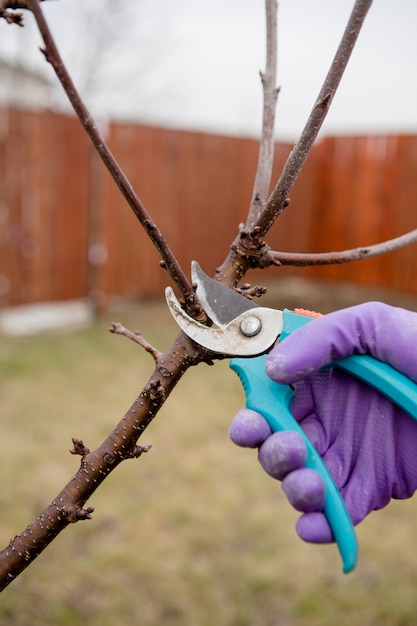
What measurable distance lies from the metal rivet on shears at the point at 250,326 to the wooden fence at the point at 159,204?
17.6 feet

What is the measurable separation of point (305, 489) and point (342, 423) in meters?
0.23

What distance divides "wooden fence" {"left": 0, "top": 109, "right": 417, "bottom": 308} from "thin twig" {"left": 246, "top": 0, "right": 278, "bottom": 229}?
5197 mm

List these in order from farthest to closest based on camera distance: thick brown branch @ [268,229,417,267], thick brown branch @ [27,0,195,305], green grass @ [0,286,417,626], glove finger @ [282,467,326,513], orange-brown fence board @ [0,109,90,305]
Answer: orange-brown fence board @ [0,109,90,305], green grass @ [0,286,417,626], thick brown branch @ [268,229,417,267], glove finger @ [282,467,326,513], thick brown branch @ [27,0,195,305]

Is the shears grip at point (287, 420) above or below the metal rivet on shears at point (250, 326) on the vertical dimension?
below

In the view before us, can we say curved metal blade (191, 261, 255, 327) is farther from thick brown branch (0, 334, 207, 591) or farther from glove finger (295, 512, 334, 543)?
glove finger (295, 512, 334, 543)

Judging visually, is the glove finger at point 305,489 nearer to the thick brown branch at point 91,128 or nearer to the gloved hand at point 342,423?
the gloved hand at point 342,423

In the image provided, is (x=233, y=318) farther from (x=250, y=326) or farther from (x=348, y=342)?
(x=348, y=342)

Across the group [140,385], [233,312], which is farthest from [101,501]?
[233,312]

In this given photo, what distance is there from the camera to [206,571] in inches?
99.5

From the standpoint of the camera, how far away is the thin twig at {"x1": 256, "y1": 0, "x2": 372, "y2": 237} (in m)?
0.76

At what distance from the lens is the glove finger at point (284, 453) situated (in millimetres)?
862

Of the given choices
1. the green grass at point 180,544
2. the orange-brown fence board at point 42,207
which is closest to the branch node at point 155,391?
the green grass at point 180,544

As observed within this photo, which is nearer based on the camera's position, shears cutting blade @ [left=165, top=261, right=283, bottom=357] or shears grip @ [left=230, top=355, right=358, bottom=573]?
shears grip @ [left=230, top=355, right=358, bottom=573]

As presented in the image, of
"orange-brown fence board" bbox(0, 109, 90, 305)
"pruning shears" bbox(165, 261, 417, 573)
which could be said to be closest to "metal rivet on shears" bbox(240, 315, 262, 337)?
"pruning shears" bbox(165, 261, 417, 573)
